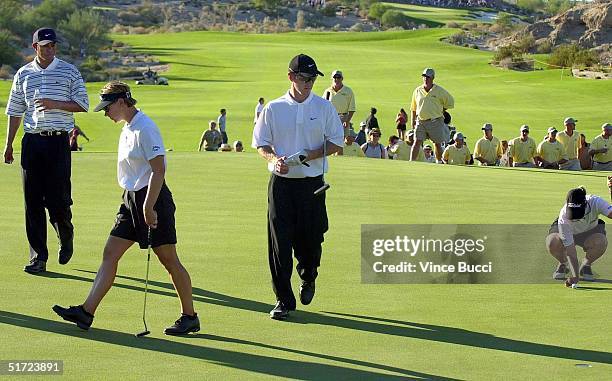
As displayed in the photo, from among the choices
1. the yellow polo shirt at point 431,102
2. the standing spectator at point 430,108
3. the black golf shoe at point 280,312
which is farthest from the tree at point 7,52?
the black golf shoe at point 280,312

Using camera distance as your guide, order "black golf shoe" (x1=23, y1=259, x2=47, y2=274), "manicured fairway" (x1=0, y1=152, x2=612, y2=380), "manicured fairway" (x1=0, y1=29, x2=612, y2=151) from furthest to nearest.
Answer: "manicured fairway" (x1=0, y1=29, x2=612, y2=151) → "black golf shoe" (x1=23, y1=259, x2=47, y2=274) → "manicured fairway" (x1=0, y1=152, x2=612, y2=380)

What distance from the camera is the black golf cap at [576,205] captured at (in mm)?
12828

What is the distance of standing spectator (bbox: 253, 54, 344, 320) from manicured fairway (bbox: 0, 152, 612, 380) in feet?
1.70

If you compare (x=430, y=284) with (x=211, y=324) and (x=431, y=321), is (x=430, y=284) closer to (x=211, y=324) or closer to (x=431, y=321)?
(x=431, y=321)

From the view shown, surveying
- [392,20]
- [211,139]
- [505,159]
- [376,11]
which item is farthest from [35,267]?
[376,11]

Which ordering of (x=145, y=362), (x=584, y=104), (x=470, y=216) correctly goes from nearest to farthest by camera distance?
1. (x=145, y=362)
2. (x=470, y=216)
3. (x=584, y=104)

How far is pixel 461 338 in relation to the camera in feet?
33.5

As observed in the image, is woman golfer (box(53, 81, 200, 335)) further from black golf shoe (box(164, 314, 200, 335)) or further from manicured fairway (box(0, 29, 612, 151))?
manicured fairway (box(0, 29, 612, 151))

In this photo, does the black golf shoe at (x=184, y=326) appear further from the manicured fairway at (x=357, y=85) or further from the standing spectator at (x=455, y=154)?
the manicured fairway at (x=357, y=85)

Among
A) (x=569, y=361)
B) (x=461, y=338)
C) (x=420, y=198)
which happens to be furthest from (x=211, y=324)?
(x=420, y=198)

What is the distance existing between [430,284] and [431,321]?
1635 millimetres

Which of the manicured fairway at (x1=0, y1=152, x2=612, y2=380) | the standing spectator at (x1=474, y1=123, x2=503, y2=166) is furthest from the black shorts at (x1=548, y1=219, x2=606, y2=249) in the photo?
the standing spectator at (x1=474, y1=123, x2=503, y2=166)

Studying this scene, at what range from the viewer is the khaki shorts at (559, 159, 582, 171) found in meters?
27.1

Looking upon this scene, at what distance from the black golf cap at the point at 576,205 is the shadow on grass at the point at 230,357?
167 inches
